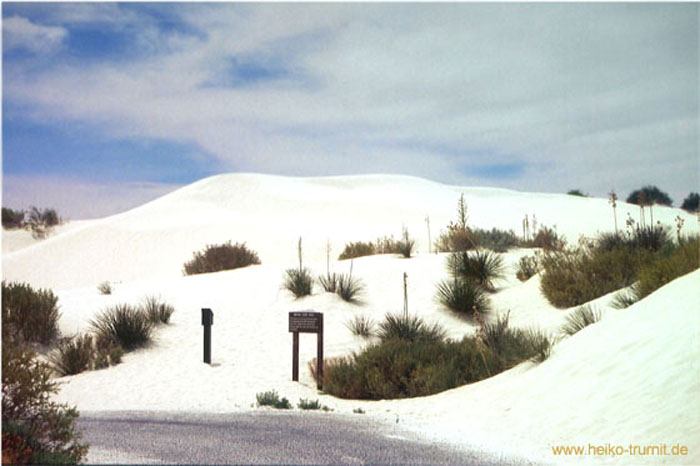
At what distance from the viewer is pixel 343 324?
1678 centimetres

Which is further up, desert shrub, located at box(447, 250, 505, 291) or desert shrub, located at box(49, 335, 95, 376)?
desert shrub, located at box(447, 250, 505, 291)

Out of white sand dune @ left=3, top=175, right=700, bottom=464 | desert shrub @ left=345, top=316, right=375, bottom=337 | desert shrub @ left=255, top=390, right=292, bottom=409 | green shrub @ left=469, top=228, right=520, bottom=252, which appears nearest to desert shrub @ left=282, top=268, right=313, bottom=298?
white sand dune @ left=3, top=175, right=700, bottom=464

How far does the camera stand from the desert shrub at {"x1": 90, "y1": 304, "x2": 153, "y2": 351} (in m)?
15.2

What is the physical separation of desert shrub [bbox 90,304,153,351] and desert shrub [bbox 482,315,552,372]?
7505mm

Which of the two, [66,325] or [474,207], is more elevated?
[474,207]

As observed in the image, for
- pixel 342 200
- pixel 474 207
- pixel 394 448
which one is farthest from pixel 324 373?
pixel 474 207

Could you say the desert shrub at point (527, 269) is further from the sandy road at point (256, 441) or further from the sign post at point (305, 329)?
the sandy road at point (256, 441)

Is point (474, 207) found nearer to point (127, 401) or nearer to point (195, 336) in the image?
point (195, 336)

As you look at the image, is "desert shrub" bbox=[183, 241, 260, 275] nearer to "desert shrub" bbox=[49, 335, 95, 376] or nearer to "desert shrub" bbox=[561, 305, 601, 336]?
"desert shrub" bbox=[49, 335, 95, 376]

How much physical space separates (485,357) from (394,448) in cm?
527

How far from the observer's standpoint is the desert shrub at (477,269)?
1867cm

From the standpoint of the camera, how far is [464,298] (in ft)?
56.3

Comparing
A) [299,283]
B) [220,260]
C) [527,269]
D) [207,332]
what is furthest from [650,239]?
[220,260]

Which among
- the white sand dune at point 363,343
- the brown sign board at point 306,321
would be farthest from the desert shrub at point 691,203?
the brown sign board at point 306,321
